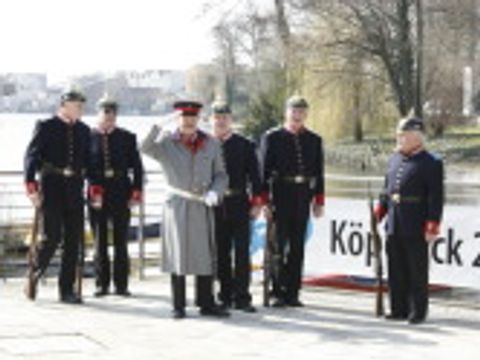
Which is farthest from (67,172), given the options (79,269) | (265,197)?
(265,197)

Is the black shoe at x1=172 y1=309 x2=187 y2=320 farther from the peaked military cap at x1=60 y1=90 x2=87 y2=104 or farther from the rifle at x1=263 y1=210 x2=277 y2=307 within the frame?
the peaked military cap at x1=60 y1=90 x2=87 y2=104

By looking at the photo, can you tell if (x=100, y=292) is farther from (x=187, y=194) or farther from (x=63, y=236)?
(x=187, y=194)

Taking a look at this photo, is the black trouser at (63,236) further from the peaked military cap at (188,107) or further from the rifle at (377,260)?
the rifle at (377,260)

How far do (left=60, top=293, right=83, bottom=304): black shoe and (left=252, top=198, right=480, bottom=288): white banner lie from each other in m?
1.85

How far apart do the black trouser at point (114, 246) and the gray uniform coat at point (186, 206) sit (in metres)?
1.25

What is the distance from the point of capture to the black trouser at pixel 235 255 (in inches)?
349

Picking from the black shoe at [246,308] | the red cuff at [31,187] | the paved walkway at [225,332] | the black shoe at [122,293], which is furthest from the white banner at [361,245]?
the red cuff at [31,187]

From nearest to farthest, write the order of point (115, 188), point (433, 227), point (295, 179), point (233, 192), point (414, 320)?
1. point (433, 227)
2. point (414, 320)
3. point (233, 192)
4. point (295, 179)
5. point (115, 188)

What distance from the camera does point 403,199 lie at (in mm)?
8312

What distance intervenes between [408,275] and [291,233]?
1092 millimetres

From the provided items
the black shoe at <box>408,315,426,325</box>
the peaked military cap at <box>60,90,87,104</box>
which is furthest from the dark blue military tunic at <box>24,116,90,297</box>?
the black shoe at <box>408,315,426,325</box>

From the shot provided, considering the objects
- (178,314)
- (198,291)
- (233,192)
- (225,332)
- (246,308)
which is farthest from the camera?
(233,192)

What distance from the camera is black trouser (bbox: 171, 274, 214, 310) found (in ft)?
27.5

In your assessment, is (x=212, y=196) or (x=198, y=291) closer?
(x=212, y=196)
